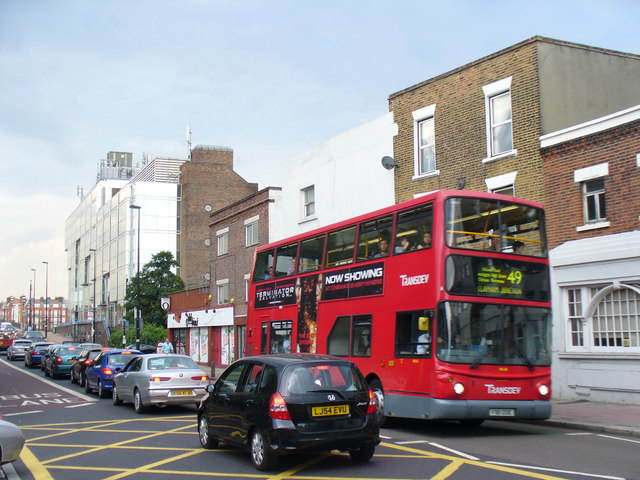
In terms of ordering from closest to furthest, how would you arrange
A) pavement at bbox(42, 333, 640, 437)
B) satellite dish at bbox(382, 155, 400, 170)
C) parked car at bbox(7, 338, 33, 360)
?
pavement at bbox(42, 333, 640, 437) < satellite dish at bbox(382, 155, 400, 170) < parked car at bbox(7, 338, 33, 360)

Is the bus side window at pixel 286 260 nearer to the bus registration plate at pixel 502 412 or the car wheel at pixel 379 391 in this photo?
the car wheel at pixel 379 391

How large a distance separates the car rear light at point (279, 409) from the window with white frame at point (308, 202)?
71.7 ft

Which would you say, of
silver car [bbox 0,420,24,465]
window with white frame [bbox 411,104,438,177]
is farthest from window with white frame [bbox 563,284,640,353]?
silver car [bbox 0,420,24,465]

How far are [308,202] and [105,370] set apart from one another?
12525 millimetres

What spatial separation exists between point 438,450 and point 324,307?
5.54 m

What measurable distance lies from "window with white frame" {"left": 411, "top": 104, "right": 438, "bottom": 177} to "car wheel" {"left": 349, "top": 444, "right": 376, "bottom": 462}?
14.6m

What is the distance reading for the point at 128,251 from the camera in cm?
7769

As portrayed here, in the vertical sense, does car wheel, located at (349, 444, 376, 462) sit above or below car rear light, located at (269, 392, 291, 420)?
below

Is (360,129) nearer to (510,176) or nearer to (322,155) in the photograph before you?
(322,155)

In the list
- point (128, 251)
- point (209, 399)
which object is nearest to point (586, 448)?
point (209, 399)

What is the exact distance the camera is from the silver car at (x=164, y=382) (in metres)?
16.6

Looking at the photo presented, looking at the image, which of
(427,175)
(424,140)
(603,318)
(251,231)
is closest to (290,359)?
(603,318)

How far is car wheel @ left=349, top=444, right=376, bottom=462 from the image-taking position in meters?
9.50

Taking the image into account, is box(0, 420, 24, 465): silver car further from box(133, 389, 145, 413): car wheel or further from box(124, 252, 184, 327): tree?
box(124, 252, 184, 327): tree
